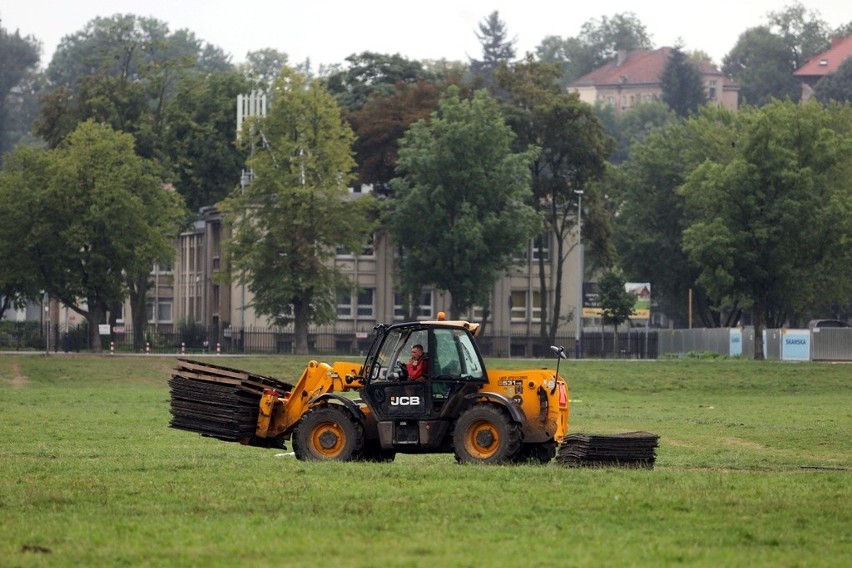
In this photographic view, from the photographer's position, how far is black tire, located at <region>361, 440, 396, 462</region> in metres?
27.2

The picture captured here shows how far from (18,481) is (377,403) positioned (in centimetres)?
575

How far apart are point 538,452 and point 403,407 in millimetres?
2122

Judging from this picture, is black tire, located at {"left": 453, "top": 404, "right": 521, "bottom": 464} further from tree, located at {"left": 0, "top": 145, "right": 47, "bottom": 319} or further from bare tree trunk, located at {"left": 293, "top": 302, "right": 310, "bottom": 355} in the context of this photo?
tree, located at {"left": 0, "top": 145, "right": 47, "bottom": 319}

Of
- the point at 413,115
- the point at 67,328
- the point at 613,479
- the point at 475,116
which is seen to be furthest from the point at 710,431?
the point at 67,328

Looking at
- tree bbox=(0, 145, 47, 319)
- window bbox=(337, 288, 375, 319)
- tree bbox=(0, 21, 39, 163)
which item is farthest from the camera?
tree bbox=(0, 21, 39, 163)

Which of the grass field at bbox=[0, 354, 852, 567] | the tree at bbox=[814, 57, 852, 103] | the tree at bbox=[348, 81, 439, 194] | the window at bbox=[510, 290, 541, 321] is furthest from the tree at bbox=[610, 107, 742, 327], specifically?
the grass field at bbox=[0, 354, 852, 567]

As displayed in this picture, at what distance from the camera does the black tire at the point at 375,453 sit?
89.1 ft

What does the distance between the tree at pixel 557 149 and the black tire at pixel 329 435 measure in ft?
227

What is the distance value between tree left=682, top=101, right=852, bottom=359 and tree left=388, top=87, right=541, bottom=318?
30.3ft

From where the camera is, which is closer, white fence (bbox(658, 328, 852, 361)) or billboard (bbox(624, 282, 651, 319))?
white fence (bbox(658, 328, 852, 361))

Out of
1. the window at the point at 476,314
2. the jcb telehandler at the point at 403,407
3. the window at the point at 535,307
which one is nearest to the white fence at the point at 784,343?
the window at the point at 476,314

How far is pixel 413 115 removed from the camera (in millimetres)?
97062

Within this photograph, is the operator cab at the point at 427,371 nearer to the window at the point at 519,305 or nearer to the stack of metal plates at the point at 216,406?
the stack of metal plates at the point at 216,406

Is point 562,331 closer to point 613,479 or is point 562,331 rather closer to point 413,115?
point 413,115
